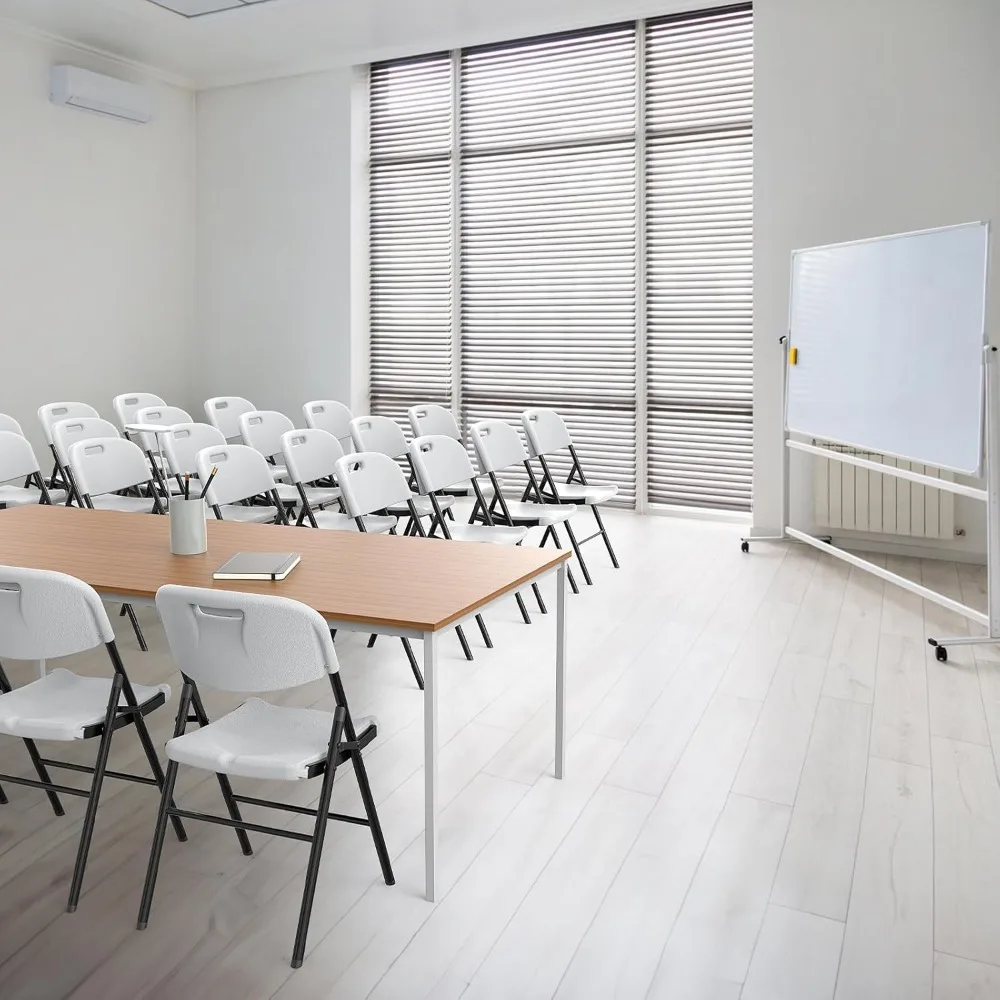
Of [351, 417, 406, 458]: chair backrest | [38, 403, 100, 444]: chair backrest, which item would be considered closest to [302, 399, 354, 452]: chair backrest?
[351, 417, 406, 458]: chair backrest

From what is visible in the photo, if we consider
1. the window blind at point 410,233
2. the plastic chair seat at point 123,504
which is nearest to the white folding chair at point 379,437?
the plastic chair seat at point 123,504

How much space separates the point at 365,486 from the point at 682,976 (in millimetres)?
2679

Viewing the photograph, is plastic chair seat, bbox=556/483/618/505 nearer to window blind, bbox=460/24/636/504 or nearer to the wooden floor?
the wooden floor

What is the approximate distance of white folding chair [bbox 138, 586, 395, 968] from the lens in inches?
85.3

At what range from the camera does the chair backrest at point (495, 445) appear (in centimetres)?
537

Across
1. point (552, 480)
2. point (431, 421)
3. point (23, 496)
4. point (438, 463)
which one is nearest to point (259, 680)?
point (438, 463)

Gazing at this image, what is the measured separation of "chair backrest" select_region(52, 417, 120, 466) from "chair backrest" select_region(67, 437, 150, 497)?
596mm

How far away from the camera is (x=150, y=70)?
8.10 meters

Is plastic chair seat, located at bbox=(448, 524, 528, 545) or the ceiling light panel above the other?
the ceiling light panel

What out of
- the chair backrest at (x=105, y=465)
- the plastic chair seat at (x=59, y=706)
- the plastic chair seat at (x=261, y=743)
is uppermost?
the chair backrest at (x=105, y=465)

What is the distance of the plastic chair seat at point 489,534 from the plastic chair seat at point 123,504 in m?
1.70

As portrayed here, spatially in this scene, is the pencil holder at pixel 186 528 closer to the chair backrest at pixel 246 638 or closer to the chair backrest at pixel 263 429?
the chair backrest at pixel 246 638

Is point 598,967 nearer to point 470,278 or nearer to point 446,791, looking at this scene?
point 446,791

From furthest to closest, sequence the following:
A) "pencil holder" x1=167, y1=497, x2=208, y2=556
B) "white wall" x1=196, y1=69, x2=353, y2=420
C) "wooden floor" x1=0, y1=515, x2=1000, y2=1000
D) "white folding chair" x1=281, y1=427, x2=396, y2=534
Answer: "white wall" x1=196, y1=69, x2=353, y2=420 → "white folding chair" x1=281, y1=427, x2=396, y2=534 → "pencil holder" x1=167, y1=497, x2=208, y2=556 → "wooden floor" x1=0, y1=515, x2=1000, y2=1000
